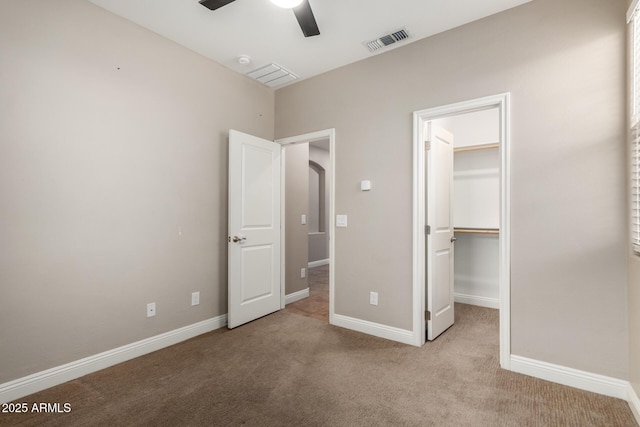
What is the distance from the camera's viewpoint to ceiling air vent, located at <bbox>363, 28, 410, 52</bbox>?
8.88ft

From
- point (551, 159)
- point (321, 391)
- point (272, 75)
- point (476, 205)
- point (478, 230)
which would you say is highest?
point (272, 75)

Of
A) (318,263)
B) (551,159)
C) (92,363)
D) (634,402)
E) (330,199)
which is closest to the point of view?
(634,402)

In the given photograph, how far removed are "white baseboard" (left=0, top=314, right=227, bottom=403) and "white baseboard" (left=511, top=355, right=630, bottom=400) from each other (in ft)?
9.19

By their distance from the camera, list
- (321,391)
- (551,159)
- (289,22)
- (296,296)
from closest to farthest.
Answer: (321,391) → (551,159) → (289,22) → (296,296)

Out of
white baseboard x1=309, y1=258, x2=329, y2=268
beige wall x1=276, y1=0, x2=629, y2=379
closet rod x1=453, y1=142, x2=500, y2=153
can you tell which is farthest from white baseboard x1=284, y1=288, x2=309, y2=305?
closet rod x1=453, y1=142, x2=500, y2=153

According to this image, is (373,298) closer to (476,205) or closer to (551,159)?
(551,159)

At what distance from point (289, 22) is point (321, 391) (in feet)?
9.31

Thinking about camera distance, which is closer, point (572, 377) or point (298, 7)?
point (298, 7)

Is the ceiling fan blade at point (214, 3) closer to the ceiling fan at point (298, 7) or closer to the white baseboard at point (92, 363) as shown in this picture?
the ceiling fan at point (298, 7)

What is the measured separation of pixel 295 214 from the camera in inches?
171

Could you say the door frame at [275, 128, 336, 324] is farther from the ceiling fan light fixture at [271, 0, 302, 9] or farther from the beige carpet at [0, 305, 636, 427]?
the ceiling fan light fixture at [271, 0, 302, 9]

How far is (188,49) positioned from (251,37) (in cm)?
70

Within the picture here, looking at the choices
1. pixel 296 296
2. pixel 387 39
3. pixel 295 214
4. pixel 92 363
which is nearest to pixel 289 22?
pixel 387 39

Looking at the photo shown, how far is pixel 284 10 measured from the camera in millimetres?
2420
